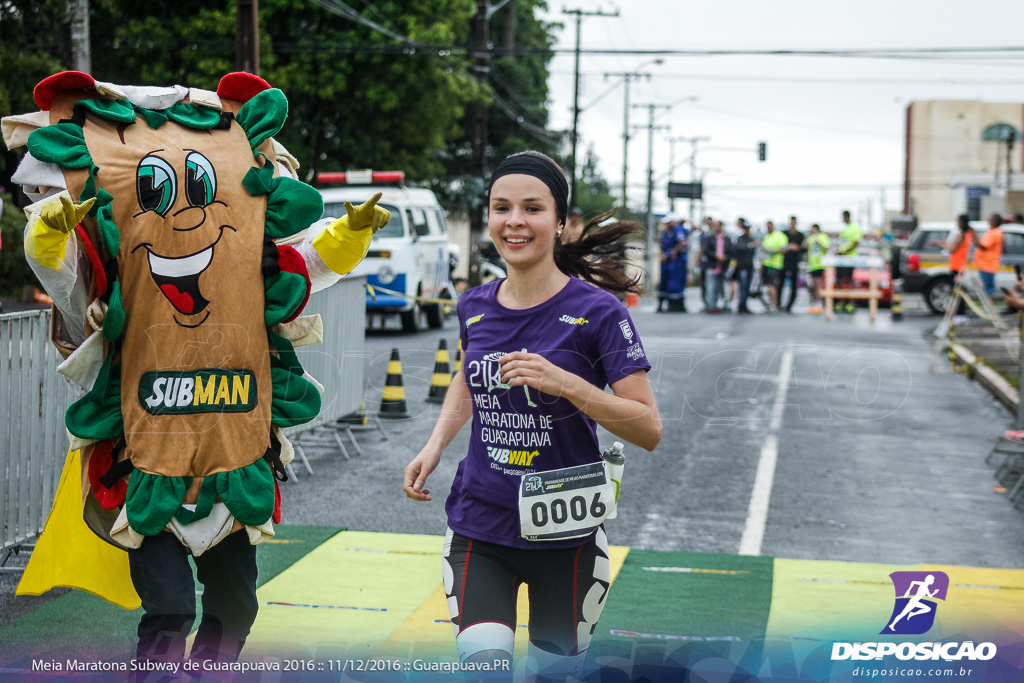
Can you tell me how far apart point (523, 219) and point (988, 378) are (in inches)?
482

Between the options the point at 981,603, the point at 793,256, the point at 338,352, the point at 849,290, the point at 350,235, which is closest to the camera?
the point at 350,235

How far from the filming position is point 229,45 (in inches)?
1006

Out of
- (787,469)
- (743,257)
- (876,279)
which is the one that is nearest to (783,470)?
(787,469)

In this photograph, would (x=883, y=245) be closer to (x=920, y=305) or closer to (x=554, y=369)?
(x=920, y=305)

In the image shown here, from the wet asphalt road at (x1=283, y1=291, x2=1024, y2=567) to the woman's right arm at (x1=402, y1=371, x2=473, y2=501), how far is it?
3.49 meters

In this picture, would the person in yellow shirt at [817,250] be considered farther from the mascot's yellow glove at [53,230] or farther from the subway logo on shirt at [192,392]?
the mascot's yellow glove at [53,230]

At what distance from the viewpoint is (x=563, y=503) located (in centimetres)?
300

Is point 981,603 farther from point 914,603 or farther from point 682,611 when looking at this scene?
point 682,611

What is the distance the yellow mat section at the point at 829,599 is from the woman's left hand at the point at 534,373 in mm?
2312

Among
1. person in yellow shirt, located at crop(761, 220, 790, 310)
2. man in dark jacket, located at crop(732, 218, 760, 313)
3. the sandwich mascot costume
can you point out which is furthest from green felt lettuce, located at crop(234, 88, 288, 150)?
person in yellow shirt, located at crop(761, 220, 790, 310)

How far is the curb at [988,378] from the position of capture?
12195 millimetres

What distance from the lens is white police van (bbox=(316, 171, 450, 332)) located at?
18.6 meters

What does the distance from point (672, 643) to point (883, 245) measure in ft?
108

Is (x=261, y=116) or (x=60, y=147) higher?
(x=261, y=116)
